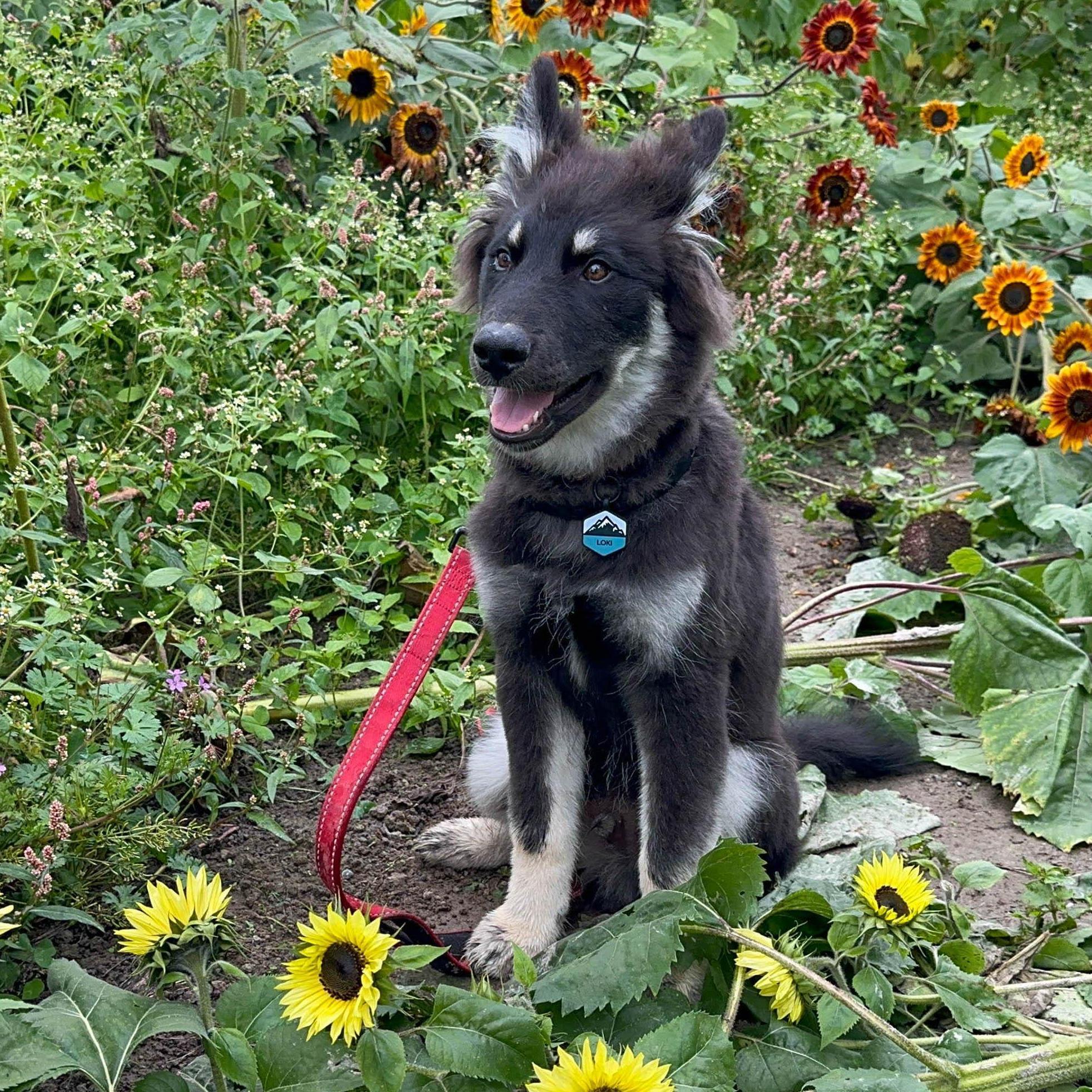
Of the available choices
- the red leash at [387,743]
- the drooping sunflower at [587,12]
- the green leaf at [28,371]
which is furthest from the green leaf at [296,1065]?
the drooping sunflower at [587,12]

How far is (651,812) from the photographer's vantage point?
3.00 meters

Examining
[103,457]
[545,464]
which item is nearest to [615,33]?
[103,457]

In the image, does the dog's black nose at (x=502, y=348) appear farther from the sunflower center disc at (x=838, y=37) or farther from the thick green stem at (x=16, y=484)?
the sunflower center disc at (x=838, y=37)

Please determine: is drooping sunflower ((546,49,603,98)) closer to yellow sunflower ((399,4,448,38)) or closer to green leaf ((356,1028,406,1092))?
yellow sunflower ((399,4,448,38))

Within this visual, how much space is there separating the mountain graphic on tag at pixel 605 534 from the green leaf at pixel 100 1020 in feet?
4.19

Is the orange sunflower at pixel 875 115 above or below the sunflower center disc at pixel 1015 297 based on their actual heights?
above

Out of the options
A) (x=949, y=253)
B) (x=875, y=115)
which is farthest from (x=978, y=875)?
(x=875, y=115)

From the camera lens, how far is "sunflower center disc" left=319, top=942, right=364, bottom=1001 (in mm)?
2199

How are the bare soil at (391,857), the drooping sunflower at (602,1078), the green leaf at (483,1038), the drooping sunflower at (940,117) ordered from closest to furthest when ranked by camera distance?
1. the drooping sunflower at (602,1078)
2. the green leaf at (483,1038)
3. the bare soil at (391,857)
4. the drooping sunflower at (940,117)

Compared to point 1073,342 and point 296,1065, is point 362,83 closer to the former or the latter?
point 1073,342

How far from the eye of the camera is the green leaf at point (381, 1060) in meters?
2.18

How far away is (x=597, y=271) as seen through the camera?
3.05 meters

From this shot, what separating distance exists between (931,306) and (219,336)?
399 cm

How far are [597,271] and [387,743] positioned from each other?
1.28m
